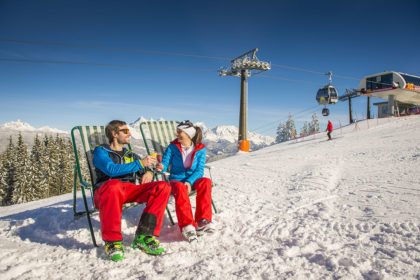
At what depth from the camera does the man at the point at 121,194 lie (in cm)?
328

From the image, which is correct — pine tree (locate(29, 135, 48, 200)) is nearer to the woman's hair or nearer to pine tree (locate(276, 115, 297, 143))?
the woman's hair

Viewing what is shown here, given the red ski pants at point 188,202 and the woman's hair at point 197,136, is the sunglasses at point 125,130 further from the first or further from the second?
the woman's hair at point 197,136

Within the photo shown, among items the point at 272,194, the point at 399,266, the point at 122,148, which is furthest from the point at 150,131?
the point at 399,266

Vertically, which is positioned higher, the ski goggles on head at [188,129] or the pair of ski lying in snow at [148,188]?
the ski goggles on head at [188,129]

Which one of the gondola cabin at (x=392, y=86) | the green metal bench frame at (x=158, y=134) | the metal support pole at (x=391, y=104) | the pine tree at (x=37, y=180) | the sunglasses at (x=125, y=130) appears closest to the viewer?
the sunglasses at (x=125, y=130)

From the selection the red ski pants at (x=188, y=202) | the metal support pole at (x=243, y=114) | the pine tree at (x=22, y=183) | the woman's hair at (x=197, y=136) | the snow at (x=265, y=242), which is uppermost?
the metal support pole at (x=243, y=114)

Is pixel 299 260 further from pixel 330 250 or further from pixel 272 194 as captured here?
pixel 272 194

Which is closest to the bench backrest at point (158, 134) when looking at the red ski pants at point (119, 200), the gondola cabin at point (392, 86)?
the red ski pants at point (119, 200)

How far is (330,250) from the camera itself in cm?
324

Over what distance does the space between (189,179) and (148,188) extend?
→ 0.74 meters

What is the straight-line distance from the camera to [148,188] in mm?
3719

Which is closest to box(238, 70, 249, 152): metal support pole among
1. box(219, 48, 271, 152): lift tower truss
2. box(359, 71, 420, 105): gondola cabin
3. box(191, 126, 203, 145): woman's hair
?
box(219, 48, 271, 152): lift tower truss

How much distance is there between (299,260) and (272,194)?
3.30 meters

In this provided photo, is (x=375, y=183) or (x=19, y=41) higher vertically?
(x=19, y=41)
